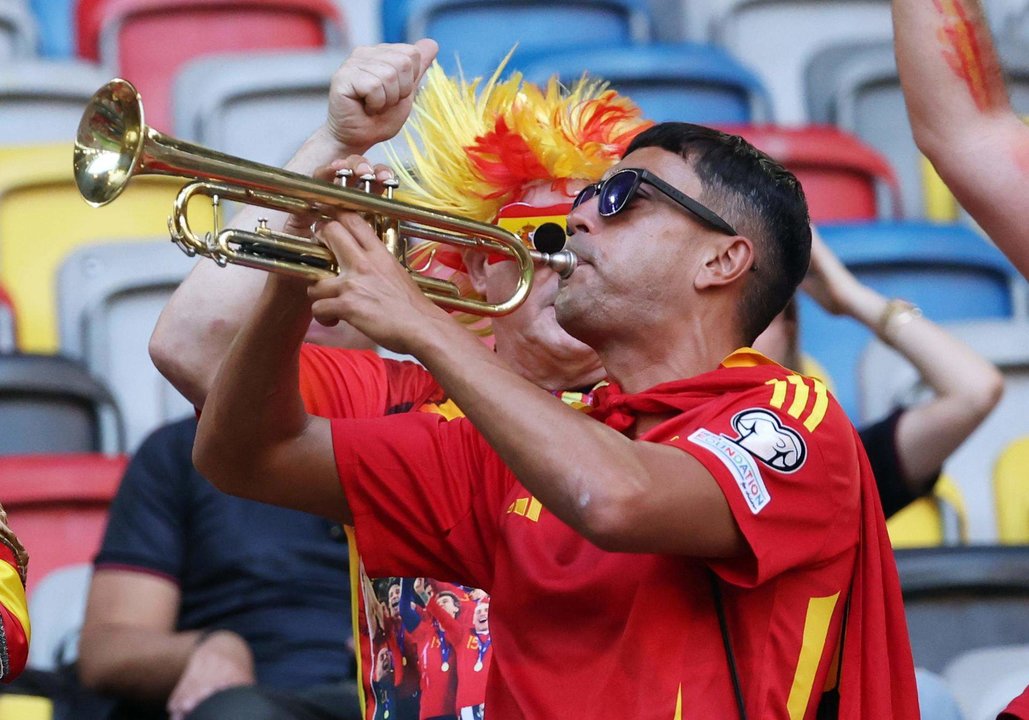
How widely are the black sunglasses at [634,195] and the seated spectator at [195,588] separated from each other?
1.51 meters

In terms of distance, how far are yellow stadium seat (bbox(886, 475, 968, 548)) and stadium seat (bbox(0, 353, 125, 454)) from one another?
2296mm

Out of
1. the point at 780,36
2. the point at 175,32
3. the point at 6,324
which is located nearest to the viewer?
the point at 6,324

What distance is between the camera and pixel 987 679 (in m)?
3.95

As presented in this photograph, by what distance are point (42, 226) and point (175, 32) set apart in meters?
1.19

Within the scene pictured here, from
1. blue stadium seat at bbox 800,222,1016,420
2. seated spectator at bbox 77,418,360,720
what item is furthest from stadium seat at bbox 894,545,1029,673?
seated spectator at bbox 77,418,360,720

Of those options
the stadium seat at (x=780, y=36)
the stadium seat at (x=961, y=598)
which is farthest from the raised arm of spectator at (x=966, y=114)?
the stadium seat at (x=780, y=36)

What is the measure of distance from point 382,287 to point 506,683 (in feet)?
2.00

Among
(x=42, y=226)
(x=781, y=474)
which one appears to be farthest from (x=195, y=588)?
(x=781, y=474)

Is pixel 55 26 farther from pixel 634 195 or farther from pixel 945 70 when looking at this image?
pixel 945 70

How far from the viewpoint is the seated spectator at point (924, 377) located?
4.02 metres

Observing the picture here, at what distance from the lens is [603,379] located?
10.3 ft

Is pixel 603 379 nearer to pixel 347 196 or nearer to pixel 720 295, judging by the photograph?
pixel 720 295

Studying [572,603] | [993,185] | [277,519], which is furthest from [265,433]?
[277,519]

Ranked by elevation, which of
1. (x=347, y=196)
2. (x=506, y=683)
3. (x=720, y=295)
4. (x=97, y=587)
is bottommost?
(x=97, y=587)
